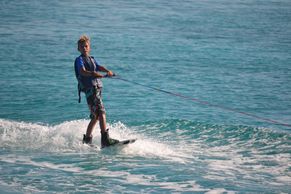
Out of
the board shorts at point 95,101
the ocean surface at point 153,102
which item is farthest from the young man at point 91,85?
the ocean surface at point 153,102

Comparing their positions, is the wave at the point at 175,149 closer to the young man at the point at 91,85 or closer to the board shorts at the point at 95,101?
the young man at the point at 91,85

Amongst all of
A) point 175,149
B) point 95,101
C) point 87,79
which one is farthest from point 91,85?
point 175,149

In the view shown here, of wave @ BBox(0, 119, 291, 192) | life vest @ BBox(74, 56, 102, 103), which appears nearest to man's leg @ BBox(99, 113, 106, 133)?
wave @ BBox(0, 119, 291, 192)

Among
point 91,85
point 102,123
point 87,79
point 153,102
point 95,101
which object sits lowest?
point 153,102

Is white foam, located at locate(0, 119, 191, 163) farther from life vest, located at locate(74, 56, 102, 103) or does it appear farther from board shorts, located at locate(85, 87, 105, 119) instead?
life vest, located at locate(74, 56, 102, 103)

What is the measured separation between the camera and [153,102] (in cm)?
1588

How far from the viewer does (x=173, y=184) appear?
30.7 feet

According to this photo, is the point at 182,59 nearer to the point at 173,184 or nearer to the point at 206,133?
the point at 206,133

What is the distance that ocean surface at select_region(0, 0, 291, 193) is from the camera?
9.78 meters

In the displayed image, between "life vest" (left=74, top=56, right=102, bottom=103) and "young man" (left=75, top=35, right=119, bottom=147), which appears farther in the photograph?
"life vest" (left=74, top=56, right=102, bottom=103)

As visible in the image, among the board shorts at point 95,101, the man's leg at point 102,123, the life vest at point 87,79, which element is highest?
the life vest at point 87,79

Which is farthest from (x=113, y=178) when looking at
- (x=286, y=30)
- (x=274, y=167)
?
(x=286, y=30)

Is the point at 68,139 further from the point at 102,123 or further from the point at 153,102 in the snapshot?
the point at 153,102

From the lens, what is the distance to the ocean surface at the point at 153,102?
9.78 meters
